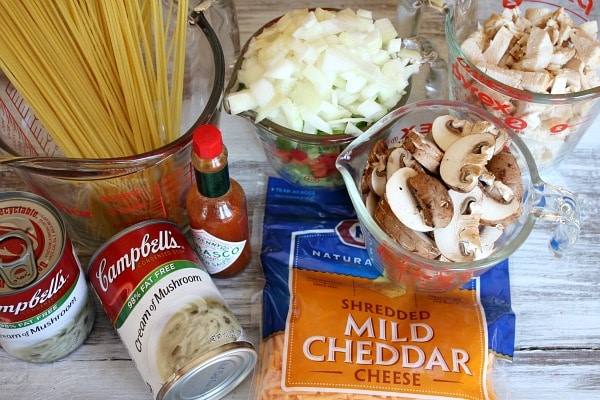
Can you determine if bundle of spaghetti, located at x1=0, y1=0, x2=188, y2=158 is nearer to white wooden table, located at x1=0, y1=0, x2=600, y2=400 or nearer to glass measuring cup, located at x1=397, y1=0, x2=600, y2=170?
white wooden table, located at x1=0, y1=0, x2=600, y2=400

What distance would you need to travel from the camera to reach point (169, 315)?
748 mm

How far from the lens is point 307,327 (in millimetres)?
831

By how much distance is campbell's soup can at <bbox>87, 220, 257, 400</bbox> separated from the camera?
2.38 ft

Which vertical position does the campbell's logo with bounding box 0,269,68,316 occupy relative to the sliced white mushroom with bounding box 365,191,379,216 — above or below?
above

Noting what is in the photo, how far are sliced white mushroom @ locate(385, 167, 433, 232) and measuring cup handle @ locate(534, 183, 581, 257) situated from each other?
15 centimetres

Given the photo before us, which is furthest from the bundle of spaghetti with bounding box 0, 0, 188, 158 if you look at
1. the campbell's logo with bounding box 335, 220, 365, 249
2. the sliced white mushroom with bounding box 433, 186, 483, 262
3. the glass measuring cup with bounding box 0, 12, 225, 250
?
the sliced white mushroom with bounding box 433, 186, 483, 262

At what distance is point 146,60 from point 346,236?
35cm

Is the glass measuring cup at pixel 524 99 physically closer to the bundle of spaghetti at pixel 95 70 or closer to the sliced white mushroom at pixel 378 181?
the sliced white mushroom at pixel 378 181

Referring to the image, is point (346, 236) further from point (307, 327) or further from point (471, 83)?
point (471, 83)

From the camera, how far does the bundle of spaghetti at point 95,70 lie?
2.43 feet

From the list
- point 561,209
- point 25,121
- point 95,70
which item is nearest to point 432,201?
point 561,209

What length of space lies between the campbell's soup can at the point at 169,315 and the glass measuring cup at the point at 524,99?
436mm

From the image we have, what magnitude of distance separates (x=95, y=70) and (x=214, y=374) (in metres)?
0.38

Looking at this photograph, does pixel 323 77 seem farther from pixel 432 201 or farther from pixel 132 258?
pixel 132 258
